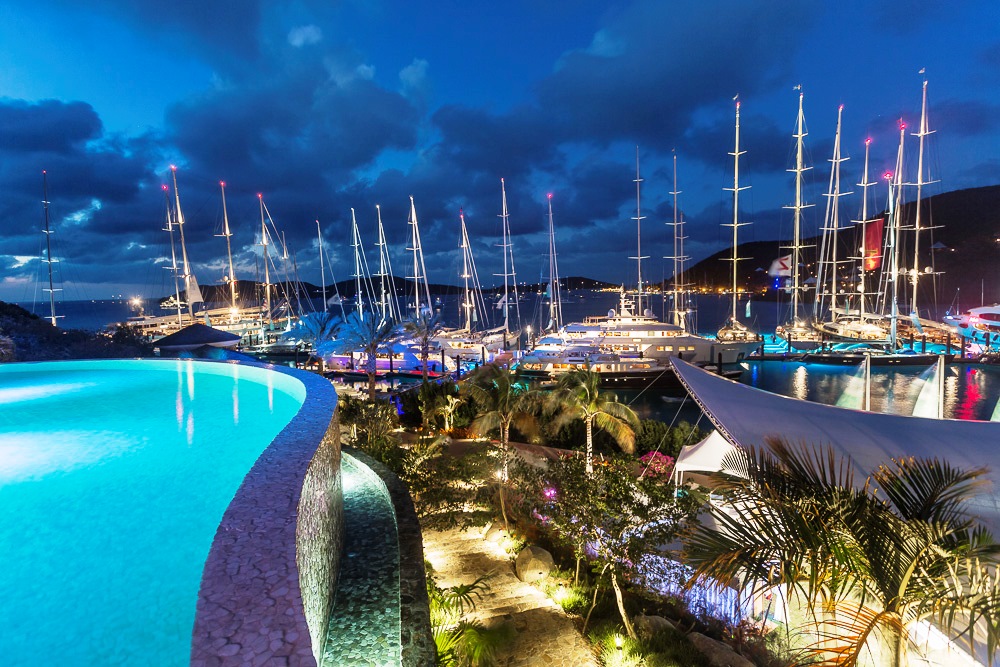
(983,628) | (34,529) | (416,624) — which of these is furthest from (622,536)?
(34,529)

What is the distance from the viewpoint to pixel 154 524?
248 inches

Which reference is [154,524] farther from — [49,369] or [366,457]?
[49,369]

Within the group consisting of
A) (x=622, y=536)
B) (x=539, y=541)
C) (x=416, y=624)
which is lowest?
(x=539, y=541)

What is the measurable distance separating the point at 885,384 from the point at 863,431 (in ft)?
116

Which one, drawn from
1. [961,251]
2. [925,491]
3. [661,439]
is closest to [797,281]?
[661,439]

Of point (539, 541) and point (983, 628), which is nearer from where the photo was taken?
point (983, 628)

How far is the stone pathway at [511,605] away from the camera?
8.13 metres

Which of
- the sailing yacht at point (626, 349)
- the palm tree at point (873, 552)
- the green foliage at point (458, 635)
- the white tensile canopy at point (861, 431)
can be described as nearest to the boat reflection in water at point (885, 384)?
the sailing yacht at point (626, 349)

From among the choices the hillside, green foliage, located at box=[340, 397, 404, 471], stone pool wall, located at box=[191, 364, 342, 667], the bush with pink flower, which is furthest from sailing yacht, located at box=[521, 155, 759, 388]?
the hillside

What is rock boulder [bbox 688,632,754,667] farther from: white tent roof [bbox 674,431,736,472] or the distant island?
the distant island

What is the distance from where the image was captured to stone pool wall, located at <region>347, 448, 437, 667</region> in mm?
4234

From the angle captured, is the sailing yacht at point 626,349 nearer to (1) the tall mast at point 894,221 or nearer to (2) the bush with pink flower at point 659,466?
(1) the tall mast at point 894,221

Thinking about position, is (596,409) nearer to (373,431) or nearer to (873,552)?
(373,431)

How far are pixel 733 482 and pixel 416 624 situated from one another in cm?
303
